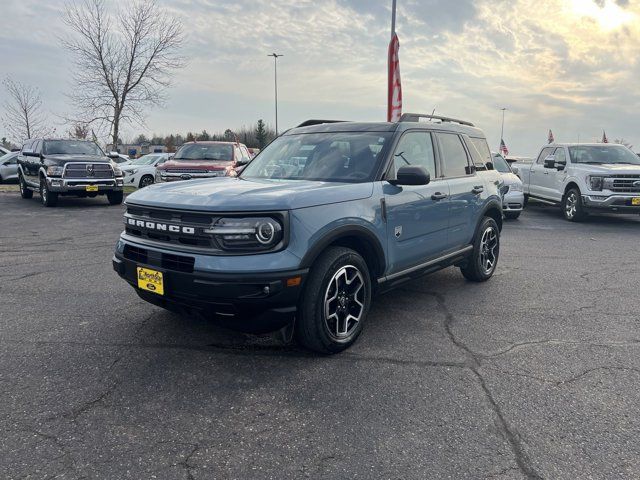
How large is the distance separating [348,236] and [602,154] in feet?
36.9

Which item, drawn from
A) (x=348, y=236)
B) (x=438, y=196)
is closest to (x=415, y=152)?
(x=438, y=196)

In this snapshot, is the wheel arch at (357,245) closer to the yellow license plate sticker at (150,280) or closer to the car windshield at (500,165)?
the yellow license plate sticker at (150,280)

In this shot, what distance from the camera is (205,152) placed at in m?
13.4

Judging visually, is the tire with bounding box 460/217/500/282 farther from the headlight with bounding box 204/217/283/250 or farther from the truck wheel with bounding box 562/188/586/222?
the truck wheel with bounding box 562/188/586/222

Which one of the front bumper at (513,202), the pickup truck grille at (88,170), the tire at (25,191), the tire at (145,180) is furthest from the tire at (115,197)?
the front bumper at (513,202)

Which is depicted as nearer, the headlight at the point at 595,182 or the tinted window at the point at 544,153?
the headlight at the point at 595,182

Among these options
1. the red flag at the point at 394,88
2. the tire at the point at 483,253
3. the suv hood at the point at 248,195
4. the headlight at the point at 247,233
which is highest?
the red flag at the point at 394,88

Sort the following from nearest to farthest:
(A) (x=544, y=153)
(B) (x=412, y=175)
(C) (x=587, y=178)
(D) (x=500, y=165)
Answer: (B) (x=412, y=175) < (C) (x=587, y=178) < (D) (x=500, y=165) < (A) (x=544, y=153)

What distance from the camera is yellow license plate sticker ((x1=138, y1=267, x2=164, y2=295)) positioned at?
11.5 feet

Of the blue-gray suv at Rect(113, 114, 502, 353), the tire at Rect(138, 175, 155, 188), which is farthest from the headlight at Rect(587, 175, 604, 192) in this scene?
the tire at Rect(138, 175, 155, 188)

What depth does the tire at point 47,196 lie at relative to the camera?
1320 cm

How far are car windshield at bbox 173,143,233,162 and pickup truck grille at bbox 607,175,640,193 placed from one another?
9.51 meters

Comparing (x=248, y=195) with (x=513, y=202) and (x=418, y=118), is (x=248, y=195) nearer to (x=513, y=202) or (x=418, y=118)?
(x=418, y=118)

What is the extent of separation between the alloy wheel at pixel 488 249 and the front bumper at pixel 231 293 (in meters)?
3.35
